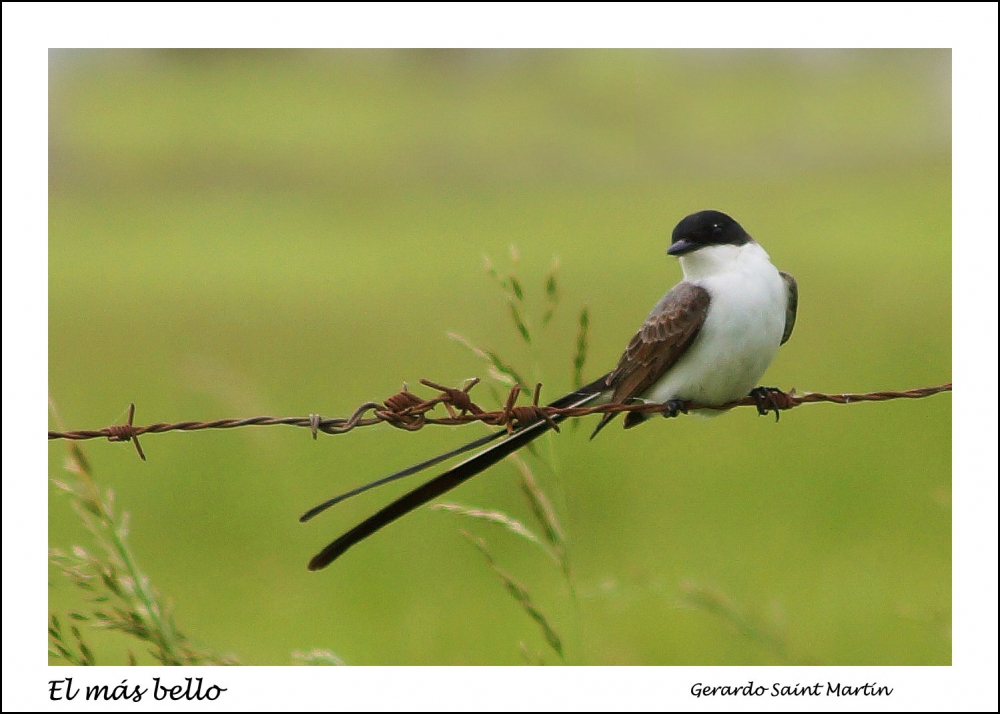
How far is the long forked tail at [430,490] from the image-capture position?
3053 millimetres

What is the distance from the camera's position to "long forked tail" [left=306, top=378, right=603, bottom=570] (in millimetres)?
3053

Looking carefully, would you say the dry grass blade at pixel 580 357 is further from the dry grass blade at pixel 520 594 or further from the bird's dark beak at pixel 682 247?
the bird's dark beak at pixel 682 247

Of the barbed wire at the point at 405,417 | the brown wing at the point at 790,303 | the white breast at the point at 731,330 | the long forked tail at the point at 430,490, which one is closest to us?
the barbed wire at the point at 405,417

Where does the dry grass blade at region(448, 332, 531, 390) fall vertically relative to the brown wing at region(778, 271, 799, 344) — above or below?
below

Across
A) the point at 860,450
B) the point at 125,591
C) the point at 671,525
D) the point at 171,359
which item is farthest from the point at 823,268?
the point at 125,591

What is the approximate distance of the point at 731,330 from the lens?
11.6 feet

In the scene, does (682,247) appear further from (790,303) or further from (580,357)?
(580,357)

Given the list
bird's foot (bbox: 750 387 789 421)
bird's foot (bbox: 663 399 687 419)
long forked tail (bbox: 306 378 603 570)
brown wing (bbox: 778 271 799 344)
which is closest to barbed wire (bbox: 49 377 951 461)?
long forked tail (bbox: 306 378 603 570)

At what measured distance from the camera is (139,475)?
22.1 feet

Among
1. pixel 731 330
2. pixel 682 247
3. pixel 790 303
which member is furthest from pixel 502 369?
pixel 790 303

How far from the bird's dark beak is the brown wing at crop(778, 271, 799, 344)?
33cm

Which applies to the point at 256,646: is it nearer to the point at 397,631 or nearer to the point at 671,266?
the point at 397,631

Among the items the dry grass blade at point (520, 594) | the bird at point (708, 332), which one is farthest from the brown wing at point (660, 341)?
the dry grass blade at point (520, 594)

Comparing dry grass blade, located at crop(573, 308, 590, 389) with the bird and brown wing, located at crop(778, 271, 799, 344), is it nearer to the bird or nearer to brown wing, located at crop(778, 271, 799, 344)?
the bird
